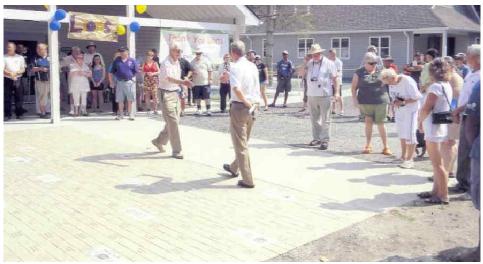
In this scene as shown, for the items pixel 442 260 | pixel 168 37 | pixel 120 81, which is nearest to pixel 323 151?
pixel 442 260

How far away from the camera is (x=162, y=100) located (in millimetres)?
8461

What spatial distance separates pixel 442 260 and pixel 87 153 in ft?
20.3

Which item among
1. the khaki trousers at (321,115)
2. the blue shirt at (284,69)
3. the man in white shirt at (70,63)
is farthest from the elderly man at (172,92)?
the blue shirt at (284,69)

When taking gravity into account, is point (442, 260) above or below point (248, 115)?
below

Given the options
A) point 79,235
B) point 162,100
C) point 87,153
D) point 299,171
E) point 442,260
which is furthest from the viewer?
point 87,153

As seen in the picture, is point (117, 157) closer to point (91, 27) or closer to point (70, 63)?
point (91, 27)

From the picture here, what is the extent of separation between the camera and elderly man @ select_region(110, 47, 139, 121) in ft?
42.2

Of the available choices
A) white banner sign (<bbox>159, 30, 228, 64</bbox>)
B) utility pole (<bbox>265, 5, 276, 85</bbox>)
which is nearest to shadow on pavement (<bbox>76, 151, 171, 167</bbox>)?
white banner sign (<bbox>159, 30, 228, 64</bbox>)

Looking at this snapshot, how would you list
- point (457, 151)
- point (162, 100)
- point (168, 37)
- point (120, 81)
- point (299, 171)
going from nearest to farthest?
point (457, 151) → point (299, 171) → point (162, 100) → point (120, 81) → point (168, 37)

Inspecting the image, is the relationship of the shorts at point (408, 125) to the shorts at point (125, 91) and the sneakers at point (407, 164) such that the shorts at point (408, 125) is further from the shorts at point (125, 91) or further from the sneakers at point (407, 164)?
the shorts at point (125, 91)

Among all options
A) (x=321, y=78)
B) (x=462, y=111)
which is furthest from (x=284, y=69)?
(x=462, y=111)

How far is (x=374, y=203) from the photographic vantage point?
6.20 meters

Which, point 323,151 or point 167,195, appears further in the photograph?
point 323,151

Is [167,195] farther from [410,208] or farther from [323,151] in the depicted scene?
[323,151]
